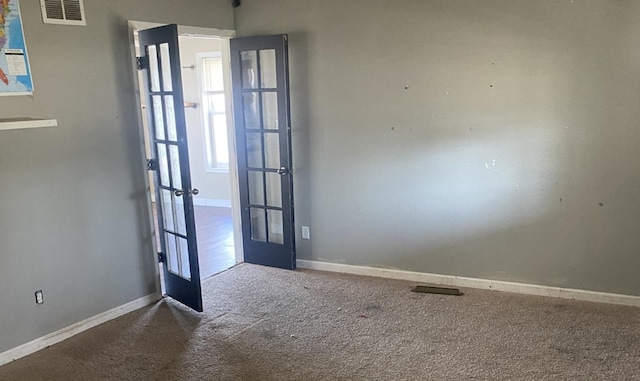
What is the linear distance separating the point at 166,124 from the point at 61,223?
3.23ft

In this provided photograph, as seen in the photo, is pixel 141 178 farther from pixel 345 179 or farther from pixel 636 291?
pixel 636 291

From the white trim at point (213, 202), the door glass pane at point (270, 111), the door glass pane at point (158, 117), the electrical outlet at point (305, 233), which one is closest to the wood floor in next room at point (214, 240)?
the white trim at point (213, 202)

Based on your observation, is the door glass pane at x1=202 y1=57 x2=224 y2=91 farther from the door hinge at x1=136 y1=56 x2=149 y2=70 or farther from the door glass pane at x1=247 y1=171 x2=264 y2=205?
the door hinge at x1=136 y1=56 x2=149 y2=70

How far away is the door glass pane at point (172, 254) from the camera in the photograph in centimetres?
393

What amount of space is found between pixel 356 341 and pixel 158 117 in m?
2.18

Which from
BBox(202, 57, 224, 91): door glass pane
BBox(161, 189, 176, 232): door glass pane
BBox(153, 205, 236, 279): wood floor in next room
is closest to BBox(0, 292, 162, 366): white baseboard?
BBox(161, 189, 176, 232): door glass pane

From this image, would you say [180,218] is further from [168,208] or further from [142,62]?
[142,62]

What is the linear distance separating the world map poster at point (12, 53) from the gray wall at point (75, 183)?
0.05m

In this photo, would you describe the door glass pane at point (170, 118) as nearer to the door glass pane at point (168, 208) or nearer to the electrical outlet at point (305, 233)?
Answer: the door glass pane at point (168, 208)

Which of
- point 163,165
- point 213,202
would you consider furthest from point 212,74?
point 163,165

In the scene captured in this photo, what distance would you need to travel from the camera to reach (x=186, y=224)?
11.8 ft

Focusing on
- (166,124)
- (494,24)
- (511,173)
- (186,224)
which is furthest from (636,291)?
(166,124)

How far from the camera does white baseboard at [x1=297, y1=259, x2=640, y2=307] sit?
11.9 feet

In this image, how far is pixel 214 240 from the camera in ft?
18.5
